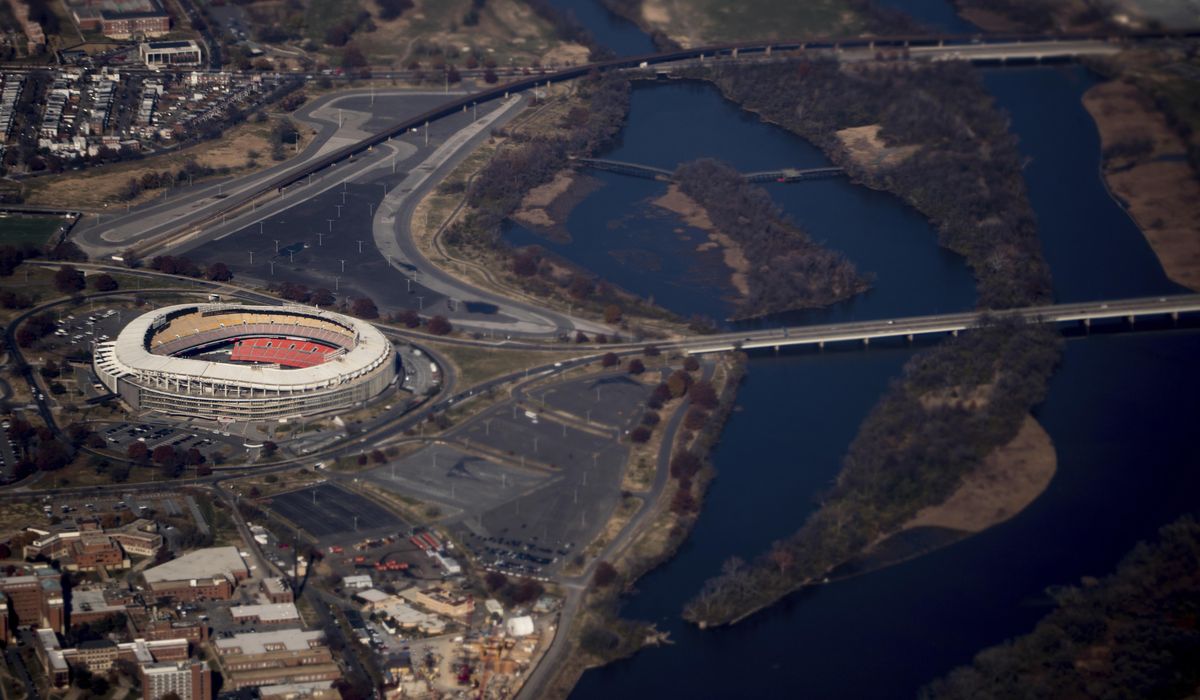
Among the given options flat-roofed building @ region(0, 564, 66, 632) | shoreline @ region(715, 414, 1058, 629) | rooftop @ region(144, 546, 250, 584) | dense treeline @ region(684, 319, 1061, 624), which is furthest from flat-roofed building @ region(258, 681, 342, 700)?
shoreline @ region(715, 414, 1058, 629)

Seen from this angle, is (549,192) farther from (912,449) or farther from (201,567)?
(201,567)

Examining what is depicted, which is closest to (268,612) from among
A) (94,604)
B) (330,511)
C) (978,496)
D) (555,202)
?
(94,604)

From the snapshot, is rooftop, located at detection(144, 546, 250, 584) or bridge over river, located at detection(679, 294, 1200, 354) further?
bridge over river, located at detection(679, 294, 1200, 354)

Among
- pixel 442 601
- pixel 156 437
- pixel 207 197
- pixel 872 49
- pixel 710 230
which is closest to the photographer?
pixel 442 601

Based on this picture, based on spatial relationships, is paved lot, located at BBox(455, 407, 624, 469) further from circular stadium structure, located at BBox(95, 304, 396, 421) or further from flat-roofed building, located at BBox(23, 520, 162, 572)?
flat-roofed building, located at BBox(23, 520, 162, 572)

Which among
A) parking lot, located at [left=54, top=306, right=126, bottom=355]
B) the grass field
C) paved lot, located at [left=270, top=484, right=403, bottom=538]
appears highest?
the grass field
